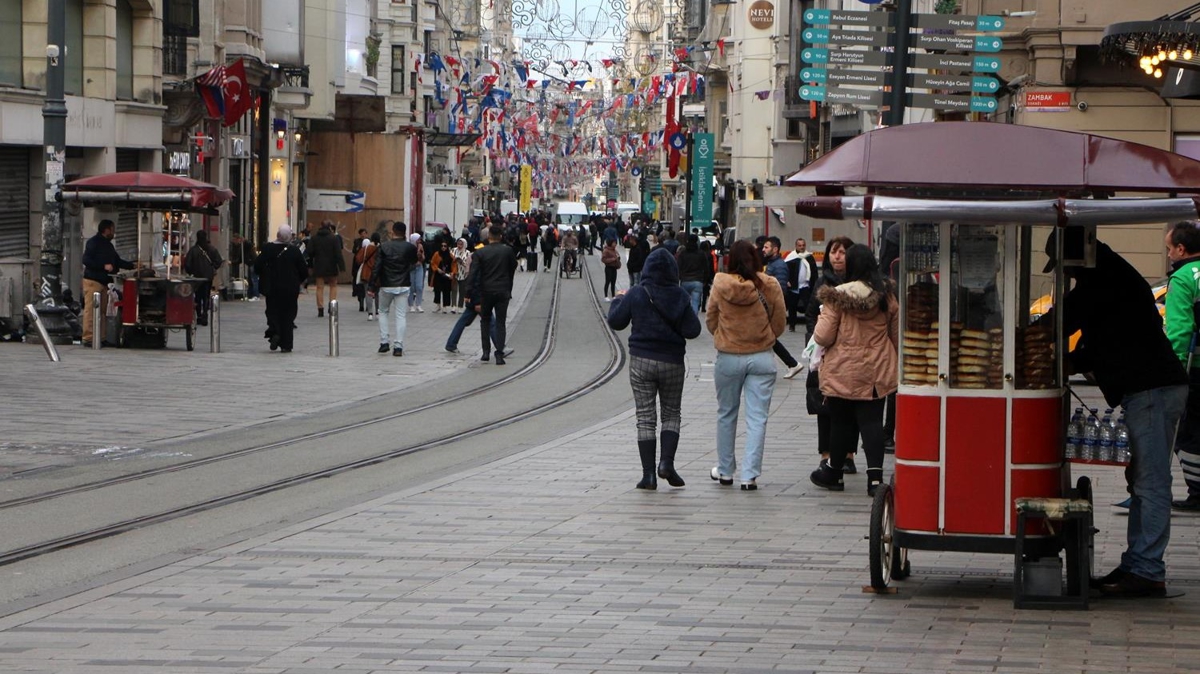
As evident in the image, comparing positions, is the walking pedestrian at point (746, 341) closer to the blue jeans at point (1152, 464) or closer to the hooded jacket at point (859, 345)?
the hooded jacket at point (859, 345)

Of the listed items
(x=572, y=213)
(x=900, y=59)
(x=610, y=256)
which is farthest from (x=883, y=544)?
(x=572, y=213)

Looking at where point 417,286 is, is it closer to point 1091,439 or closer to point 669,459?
point 669,459

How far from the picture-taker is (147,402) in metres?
17.8

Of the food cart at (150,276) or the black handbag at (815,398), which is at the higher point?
the food cart at (150,276)

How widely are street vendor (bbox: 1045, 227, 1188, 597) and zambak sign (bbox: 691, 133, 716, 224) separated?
44006 millimetres

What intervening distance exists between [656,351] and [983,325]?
4.03 meters

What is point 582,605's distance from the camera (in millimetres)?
8039

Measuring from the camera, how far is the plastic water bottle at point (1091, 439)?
827 cm

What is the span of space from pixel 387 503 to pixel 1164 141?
17648 millimetres

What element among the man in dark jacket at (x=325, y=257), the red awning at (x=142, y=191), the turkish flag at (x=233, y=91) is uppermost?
the turkish flag at (x=233, y=91)

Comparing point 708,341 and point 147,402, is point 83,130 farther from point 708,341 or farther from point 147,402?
point 147,402

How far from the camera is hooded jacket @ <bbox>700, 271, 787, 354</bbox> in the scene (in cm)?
1223

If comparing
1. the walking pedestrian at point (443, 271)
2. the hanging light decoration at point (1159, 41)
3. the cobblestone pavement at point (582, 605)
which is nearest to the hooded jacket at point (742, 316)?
the cobblestone pavement at point (582, 605)

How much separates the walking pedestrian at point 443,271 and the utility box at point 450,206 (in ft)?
71.5
